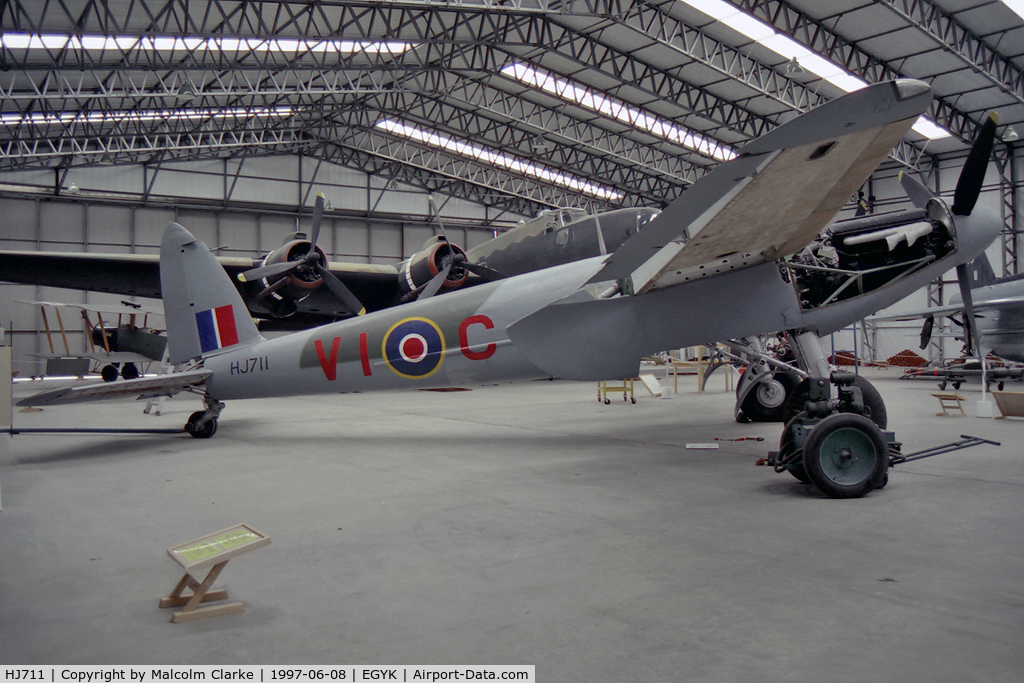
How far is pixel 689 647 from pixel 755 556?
131cm

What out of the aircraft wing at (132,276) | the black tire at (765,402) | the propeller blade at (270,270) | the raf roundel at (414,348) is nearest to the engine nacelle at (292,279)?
the propeller blade at (270,270)

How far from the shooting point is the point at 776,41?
68.6ft

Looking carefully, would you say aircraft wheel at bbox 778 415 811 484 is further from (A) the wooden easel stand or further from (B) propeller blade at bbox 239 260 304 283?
(B) propeller blade at bbox 239 260 304 283

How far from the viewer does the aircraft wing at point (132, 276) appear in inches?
539

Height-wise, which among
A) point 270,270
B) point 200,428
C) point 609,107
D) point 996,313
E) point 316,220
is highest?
point 609,107

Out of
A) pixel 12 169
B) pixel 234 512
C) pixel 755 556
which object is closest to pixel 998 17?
pixel 755 556

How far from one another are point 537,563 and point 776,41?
865 inches

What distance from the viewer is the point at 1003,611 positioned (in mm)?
2852

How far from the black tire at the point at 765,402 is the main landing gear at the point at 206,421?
24.7 ft

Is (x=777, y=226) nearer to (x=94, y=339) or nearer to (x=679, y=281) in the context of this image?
(x=679, y=281)

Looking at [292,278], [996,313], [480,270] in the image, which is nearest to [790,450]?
[480,270]

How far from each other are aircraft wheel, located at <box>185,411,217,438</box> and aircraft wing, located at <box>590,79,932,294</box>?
602 cm

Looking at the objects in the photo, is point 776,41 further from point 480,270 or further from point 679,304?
point 679,304

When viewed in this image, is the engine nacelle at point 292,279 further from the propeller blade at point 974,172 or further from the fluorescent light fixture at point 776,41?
the fluorescent light fixture at point 776,41
